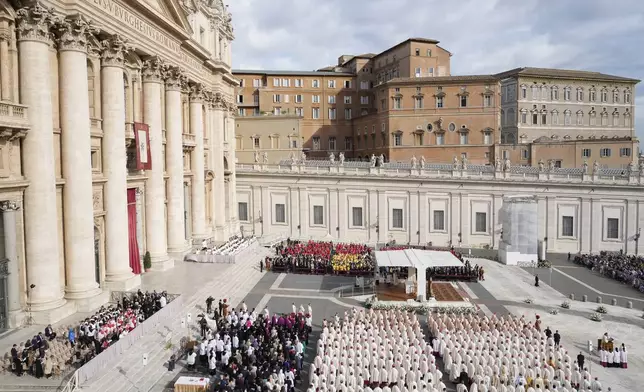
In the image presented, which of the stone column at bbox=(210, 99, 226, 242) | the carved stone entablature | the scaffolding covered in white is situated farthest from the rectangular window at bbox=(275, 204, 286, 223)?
the scaffolding covered in white

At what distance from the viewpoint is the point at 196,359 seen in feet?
68.6

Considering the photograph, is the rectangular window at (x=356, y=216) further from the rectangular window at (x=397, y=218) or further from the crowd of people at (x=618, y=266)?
the crowd of people at (x=618, y=266)

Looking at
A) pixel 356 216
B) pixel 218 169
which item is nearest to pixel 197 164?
pixel 218 169

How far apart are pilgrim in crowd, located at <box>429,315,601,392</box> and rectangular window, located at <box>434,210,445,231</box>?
2534cm

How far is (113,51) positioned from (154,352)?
15218mm

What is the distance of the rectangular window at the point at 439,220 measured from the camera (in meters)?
48.7

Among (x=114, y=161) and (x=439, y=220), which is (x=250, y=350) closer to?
(x=114, y=161)

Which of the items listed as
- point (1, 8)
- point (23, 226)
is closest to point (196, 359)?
point (23, 226)

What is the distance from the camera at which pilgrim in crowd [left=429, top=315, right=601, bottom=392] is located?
1823 cm

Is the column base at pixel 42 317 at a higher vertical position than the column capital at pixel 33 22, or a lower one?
lower

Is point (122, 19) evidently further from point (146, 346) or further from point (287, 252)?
point (287, 252)

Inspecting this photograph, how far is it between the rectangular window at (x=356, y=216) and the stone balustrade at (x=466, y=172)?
3475mm

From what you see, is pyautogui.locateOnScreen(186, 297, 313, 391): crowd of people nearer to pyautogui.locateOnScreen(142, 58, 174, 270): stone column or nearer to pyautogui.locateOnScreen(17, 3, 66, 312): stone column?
pyautogui.locateOnScreen(17, 3, 66, 312): stone column

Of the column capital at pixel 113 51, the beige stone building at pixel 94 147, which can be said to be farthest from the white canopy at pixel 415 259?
the column capital at pixel 113 51
